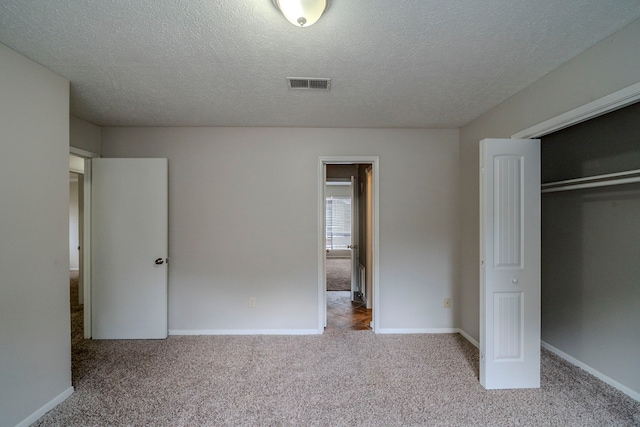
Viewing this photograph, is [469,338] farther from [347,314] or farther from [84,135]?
[84,135]

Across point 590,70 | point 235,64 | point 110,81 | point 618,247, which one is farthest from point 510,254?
point 110,81

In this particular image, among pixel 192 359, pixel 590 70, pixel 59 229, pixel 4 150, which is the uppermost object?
pixel 590 70

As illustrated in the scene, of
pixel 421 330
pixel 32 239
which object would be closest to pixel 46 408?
pixel 32 239

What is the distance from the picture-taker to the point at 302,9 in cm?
127

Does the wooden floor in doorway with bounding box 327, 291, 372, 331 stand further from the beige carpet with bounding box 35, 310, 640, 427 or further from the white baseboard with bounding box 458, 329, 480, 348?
the white baseboard with bounding box 458, 329, 480, 348

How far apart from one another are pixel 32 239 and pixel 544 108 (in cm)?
381

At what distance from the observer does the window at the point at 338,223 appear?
9023 millimetres

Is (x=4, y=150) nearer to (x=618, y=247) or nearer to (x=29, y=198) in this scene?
(x=29, y=198)

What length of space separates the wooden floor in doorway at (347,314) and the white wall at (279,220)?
1.33 ft

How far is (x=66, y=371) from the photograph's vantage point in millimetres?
2082

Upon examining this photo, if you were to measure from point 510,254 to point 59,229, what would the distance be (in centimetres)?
350

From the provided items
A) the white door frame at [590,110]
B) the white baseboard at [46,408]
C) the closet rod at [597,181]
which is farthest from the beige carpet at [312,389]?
the white door frame at [590,110]

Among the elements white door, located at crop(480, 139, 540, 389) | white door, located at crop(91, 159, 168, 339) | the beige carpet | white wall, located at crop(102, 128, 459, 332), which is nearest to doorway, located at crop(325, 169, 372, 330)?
white wall, located at crop(102, 128, 459, 332)

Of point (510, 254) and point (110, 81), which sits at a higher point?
point (110, 81)
